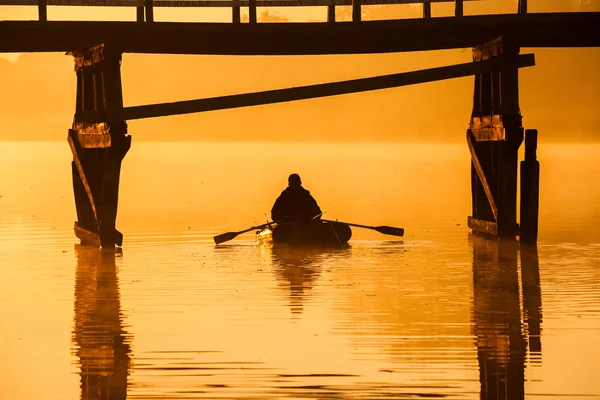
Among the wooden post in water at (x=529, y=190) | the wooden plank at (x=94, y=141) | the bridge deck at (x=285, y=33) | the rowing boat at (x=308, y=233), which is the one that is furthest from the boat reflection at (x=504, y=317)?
the wooden plank at (x=94, y=141)

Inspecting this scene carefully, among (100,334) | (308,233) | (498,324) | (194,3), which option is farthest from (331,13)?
(100,334)

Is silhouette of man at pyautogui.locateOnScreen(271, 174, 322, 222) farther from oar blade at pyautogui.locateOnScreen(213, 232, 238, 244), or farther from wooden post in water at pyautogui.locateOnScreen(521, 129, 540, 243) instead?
wooden post in water at pyautogui.locateOnScreen(521, 129, 540, 243)

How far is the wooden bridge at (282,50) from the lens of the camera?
23.6 metres

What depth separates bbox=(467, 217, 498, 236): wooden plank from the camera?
83.8 ft

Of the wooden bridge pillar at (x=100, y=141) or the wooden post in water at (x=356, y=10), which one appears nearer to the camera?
the wooden bridge pillar at (x=100, y=141)

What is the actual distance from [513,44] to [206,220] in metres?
11.0

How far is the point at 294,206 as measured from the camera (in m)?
25.3

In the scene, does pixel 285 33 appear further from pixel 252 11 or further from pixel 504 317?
pixel 504 317

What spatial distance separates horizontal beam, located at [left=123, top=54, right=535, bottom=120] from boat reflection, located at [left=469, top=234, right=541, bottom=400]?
3.05 m

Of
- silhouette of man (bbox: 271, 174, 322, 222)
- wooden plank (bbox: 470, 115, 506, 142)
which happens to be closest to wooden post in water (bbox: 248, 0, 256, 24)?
silhouette of man (bbox: 271, 174, 322, 222)

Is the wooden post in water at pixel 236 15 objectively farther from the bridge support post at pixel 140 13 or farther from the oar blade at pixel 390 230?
the oar blade at pixel 390 230

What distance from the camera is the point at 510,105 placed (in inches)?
965

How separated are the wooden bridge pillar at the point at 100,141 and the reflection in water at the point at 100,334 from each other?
186 centimetres

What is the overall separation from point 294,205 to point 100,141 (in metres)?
3.63
